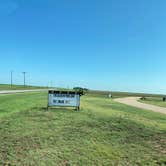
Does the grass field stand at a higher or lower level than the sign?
lower

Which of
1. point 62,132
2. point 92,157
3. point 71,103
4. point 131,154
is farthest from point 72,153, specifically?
point 71,103

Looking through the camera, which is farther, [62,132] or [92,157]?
[62,132]

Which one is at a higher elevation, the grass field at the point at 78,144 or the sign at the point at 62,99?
the sign at the point at 62,99

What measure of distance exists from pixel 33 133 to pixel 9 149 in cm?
171

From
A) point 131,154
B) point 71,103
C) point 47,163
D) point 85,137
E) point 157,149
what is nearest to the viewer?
point 47,163

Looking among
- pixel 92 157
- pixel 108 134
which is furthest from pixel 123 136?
pixel 92 157

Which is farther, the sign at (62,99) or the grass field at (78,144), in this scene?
the sign at (62,99)

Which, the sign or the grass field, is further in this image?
the sign

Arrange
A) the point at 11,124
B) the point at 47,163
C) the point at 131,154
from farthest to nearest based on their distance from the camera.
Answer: the point at 11,124 < the point at 131,154 < the point at 47,163

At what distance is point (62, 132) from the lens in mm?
7961

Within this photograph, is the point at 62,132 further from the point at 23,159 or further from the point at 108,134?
the point at 23,159

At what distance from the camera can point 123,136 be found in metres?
7.88

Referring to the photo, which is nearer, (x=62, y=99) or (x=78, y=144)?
(x=78, y=144)

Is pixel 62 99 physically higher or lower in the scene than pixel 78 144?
higher
